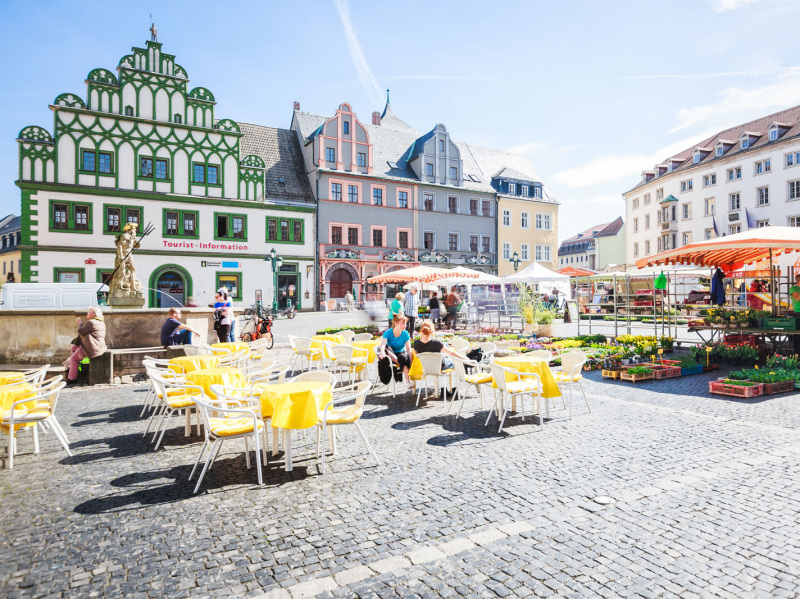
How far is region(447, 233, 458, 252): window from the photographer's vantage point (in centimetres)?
4288

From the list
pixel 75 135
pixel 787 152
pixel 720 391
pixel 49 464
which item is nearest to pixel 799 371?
pixel 720 391

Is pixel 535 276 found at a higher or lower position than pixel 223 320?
higher

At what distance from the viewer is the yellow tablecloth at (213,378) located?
6656 mm

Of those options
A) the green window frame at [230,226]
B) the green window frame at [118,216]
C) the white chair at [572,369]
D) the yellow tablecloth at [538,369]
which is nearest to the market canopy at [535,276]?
the white chair at [572,369]

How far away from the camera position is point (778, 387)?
9117 millimetres

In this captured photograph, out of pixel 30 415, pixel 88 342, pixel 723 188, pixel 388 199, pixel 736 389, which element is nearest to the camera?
pixel 30 415

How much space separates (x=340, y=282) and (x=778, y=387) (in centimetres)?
3060

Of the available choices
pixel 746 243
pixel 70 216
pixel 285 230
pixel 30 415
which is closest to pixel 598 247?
pixel 285 230

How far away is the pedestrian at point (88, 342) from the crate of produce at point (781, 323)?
567 inches

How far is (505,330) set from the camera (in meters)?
19.2

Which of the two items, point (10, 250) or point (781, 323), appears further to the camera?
point (10, 250)

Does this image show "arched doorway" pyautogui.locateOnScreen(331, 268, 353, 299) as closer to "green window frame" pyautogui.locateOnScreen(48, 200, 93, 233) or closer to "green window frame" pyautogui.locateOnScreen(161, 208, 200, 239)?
"green window frame" pyautogui.locateOnScreen(161, 208, 200, 239)

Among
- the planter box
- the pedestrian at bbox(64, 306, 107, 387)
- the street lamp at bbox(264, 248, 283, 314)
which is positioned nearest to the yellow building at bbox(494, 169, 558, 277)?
the street lamp at bbox(264, 248, 283, 314)

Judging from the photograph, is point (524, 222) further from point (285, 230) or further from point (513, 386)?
point (513, 386)
